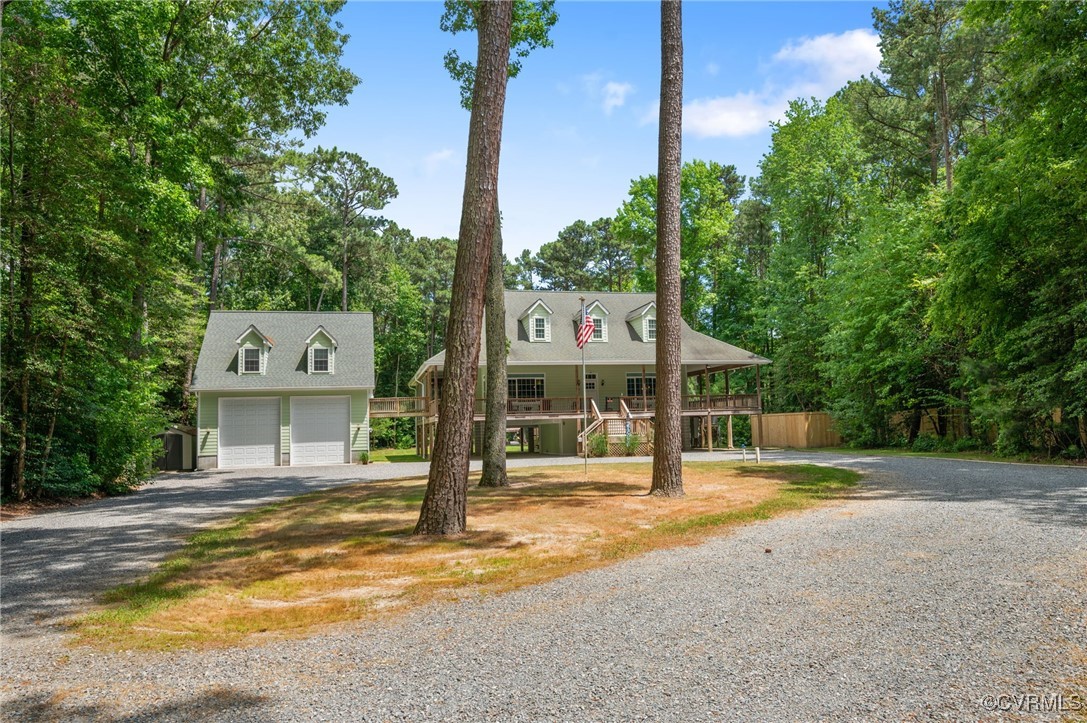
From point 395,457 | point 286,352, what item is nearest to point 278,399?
point 286,352

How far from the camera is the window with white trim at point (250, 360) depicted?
86.7ft

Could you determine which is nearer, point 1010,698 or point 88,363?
point 1010,698

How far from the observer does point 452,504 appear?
27.4 feet

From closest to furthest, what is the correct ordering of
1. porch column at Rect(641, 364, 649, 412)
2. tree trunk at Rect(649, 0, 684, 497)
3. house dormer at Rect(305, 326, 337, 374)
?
tree trunk at Rect(649, 0, 684, 497), house dormer at Rect(305, 326, 337, 374), porch column at Rect(641, 364, 649, 412)

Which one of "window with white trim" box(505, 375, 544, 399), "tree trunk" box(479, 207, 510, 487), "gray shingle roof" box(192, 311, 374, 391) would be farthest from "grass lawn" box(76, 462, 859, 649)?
"window with white trim" box(505, 375, 544, 399)

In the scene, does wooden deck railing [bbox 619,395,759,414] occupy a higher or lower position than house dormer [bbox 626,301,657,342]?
lower

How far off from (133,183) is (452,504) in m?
11.8

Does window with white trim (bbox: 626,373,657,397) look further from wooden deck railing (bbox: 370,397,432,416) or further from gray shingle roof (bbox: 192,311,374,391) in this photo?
gray shingle roof (bbox: 192,311,374,391)

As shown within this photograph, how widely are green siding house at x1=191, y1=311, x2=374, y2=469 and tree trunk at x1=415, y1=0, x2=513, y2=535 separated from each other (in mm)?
18995

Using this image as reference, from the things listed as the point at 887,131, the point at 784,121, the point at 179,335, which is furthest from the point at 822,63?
the point at 179,335

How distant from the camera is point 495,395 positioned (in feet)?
45.5

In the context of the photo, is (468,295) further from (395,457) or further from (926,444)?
(395,457)

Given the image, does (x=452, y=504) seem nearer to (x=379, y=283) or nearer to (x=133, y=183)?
(x=133, y=183)

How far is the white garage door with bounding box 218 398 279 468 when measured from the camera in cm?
2556
